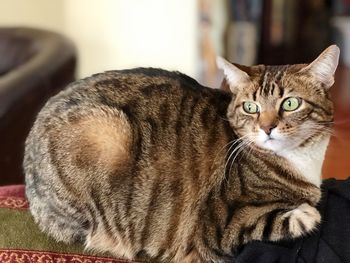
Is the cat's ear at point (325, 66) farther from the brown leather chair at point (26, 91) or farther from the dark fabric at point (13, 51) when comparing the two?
the dark fabric at point (13, 51)

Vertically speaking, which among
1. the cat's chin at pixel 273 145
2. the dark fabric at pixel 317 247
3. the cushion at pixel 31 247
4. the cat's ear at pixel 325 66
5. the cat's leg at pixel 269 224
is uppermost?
the cat's ear at pixel 325 66

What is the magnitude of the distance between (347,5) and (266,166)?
2784 mm

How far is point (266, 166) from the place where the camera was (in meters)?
1.12

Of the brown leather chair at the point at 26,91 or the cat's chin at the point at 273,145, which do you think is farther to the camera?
the brown leather chair at the point at 26,91

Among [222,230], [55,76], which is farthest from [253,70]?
[55,76]

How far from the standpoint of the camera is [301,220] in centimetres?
104

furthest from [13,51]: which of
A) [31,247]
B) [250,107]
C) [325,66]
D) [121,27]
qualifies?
[325,66]

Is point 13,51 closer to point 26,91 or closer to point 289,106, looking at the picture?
point 26,91

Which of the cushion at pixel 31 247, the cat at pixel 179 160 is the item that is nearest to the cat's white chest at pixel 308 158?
the cat at pixel 179 160

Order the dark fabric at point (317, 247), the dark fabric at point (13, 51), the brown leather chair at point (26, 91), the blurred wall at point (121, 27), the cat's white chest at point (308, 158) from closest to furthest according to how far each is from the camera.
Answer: the dark fabric at point (317, 247)
the cat's white chest at point (308, 158)
the brown leather chair at point (26, 91)
the dark fabric at point (13, 51)
the blurred wall at point (121, 27)

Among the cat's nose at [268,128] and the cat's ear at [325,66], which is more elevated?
the cat's ear at [325,66]

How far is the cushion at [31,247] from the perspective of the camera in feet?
3.72

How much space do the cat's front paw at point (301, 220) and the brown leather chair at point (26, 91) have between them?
119 cm

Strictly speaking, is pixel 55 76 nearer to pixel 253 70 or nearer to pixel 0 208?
pixel 0 208
